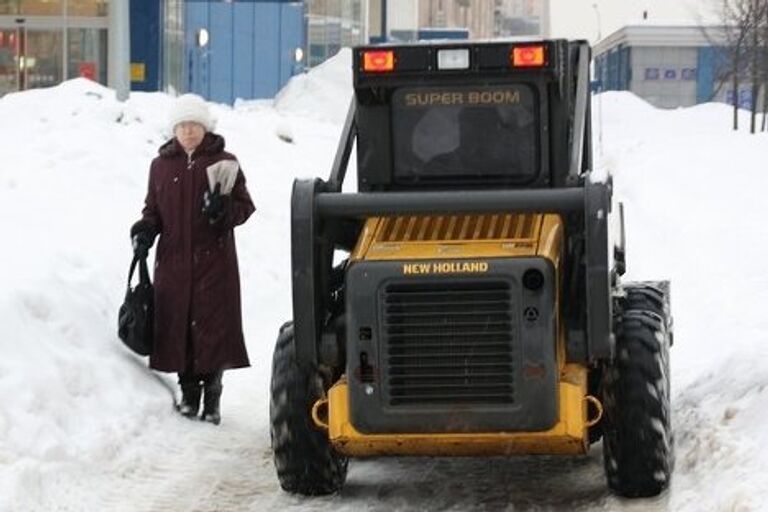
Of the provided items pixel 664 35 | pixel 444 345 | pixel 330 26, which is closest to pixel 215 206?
pixel 444 345

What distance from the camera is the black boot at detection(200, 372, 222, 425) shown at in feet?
27.2

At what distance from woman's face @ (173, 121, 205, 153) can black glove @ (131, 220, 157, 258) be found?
1.61 ft

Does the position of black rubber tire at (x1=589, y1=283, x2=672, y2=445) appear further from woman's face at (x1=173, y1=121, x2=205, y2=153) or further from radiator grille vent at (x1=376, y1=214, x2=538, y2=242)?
woman's face at (x1=173, y1=121, x2=205, y2=153)

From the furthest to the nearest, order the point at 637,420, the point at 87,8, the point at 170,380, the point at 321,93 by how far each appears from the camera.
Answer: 1. the point at 321,93
2. the point at 87,8
3. the point at 170,380
4. the point at 637,420

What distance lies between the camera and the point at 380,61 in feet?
21.9

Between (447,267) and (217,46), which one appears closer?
(447,267)

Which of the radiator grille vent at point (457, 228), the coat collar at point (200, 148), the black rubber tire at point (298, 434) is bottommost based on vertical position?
the black rubber tire at point (298, 434)

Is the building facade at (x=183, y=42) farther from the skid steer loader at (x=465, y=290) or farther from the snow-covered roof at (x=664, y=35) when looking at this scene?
the skid steer loader at (x=465, y=290)

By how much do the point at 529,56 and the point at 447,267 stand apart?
1.14 metres

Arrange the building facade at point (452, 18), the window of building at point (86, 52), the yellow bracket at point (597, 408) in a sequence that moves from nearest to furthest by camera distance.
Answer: the yellow bracket at point (597, 408) → the window of building at point (86, 52) → the building facade at point (452, 18)

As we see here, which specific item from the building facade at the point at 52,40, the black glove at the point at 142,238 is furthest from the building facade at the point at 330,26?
the black glove at the point at 142,238

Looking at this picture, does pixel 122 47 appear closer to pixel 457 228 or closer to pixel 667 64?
pixel 457 228

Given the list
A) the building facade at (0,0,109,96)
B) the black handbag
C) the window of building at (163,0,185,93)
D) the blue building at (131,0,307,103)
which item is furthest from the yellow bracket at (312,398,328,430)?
the window of building at (163,0,185,93)

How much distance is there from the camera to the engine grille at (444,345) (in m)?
6.08
